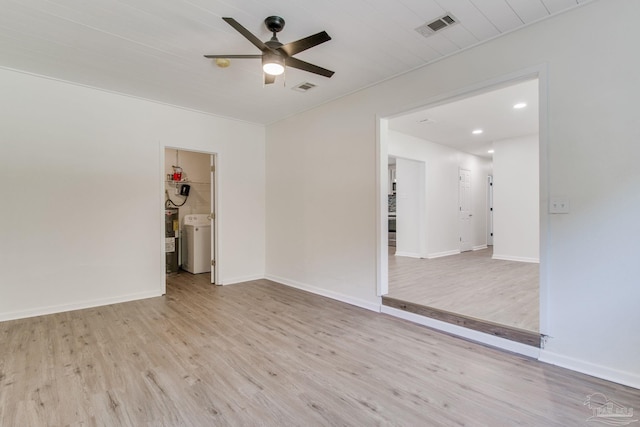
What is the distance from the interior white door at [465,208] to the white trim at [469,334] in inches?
193

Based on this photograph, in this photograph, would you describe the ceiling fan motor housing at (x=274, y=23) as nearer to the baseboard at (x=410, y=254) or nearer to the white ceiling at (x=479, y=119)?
the white ceiling at (x=479, y=119)

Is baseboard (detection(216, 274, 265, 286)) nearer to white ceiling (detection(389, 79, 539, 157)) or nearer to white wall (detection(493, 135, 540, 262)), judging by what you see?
white ceiling (detection(389, 79, 539, 157))

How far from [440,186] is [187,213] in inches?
222

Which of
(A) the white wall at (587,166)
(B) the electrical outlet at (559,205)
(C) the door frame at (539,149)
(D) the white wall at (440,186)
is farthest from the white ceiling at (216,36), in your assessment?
(D) the white wall at (440,186)

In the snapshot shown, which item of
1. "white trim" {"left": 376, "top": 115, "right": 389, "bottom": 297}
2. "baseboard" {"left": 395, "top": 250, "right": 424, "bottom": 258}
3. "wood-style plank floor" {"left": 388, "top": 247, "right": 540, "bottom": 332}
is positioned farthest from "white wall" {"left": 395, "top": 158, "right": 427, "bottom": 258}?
"white trim" {"left": 376, "top": 115, "right": 389, "bottom": 297}

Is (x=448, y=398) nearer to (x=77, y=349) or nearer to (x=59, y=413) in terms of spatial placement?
(x=59, y=413)

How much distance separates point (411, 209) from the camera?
6.86 metres

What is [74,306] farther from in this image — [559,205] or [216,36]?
[559,205]

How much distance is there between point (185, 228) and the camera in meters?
5.96

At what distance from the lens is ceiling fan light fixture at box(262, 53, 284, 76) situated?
2.38 meters

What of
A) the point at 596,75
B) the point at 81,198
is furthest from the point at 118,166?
the point at 596,75

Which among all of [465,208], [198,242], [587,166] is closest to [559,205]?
[587,166]

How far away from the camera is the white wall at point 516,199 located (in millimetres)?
6200

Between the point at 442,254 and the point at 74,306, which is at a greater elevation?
the point at 442,254
